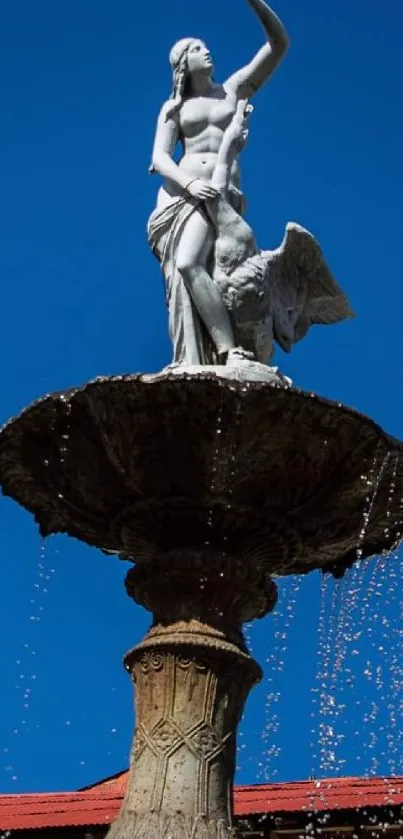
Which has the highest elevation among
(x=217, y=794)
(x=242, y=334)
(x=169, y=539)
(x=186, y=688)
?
(x=242, y=334)

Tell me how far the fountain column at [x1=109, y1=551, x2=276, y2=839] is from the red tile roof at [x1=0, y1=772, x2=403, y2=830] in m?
5.33

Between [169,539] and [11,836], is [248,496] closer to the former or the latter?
[169,539]

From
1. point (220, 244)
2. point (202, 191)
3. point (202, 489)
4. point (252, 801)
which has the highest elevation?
point (202, 191)

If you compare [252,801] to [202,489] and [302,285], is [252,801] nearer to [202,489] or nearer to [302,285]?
[302,285]

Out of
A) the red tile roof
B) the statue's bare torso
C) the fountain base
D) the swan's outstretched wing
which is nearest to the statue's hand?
the statue's bare torso

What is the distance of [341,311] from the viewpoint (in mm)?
9383

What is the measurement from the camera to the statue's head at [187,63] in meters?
9.23

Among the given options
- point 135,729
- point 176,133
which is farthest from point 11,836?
point 176,133

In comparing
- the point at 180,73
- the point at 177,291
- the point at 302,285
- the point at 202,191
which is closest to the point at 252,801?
the point at 302,285

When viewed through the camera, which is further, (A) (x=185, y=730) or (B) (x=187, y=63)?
(B) (x=187, y=63)

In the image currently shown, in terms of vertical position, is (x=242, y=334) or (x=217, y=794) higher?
(x=242, y=334)

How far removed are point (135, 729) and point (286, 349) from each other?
8.71 ft

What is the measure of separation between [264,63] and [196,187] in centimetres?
124

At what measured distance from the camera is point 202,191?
340 inches
